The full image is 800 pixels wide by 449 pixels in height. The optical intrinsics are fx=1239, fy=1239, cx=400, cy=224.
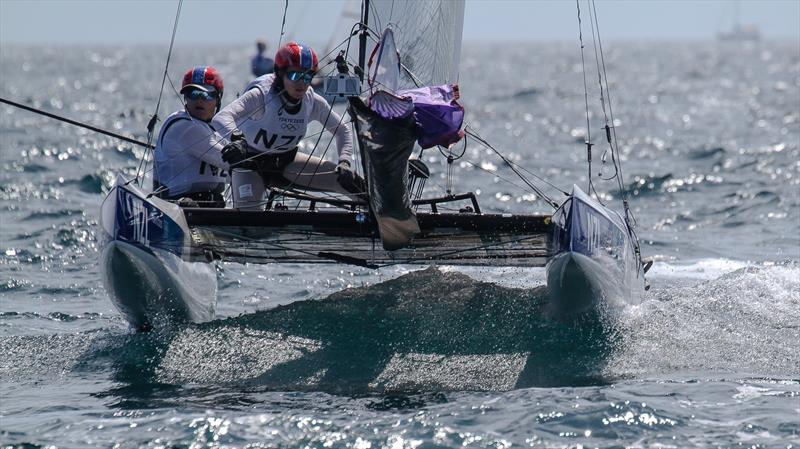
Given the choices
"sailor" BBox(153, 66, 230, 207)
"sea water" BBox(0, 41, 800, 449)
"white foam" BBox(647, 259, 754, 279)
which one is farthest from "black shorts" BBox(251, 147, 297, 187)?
"white foam" BBox(647, 259, 754, 279)

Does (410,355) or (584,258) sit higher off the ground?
(584,258)

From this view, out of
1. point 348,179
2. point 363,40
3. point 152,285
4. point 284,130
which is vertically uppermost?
point 363,40

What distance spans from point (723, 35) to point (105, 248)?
173m

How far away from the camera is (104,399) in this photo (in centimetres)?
548

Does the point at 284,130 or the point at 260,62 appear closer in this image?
the point at 284,130

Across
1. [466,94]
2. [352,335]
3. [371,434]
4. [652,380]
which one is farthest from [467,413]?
[466,94]

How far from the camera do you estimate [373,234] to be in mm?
6547

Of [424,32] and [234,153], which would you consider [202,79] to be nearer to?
[234,153]

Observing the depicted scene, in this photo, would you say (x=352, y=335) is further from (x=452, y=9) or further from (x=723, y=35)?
(x=723, y=35)

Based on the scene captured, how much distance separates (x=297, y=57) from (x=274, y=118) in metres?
0.42

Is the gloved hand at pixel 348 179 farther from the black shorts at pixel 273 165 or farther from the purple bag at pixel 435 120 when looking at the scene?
the purple bag at pixel 435 120

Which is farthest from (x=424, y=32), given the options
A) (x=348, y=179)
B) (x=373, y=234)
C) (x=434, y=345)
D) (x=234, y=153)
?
(x=434, y=345)

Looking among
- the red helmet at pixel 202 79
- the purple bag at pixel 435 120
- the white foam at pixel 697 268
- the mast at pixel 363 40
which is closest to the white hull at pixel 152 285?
the red helmet at pixel 202 79

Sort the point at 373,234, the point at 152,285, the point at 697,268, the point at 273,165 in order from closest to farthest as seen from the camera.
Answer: the point at 152,285 < the point at 373,234 < the point at 273,165 < the point at 697,268
